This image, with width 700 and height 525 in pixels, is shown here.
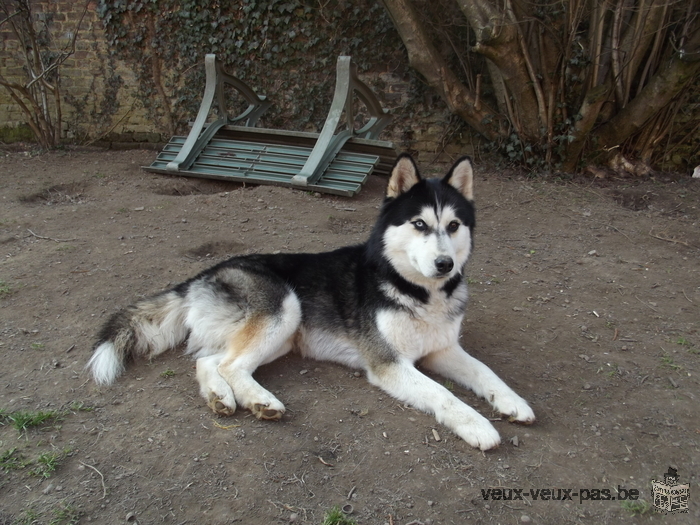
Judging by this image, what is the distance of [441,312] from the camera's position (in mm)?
3037

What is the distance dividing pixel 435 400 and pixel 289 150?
515 centimetres

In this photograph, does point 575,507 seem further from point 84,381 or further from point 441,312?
point 84,381

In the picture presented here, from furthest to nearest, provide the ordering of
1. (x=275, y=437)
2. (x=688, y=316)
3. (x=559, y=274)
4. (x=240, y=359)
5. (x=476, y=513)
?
1. (x=559, y=274)
2. (x=688, y=316)
3. (x=240, y=359)
4. (x=275, y=437)
5. (x=476, y=513)

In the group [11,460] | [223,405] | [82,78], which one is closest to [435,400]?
[223,405]

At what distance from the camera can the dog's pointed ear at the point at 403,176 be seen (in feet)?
9.86

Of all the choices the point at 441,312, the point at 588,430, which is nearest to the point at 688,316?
the point at 588,430

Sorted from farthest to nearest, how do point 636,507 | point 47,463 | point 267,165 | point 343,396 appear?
point 267,165, point 343,396, point 47,463, point 636,507

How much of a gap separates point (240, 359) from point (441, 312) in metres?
1.22

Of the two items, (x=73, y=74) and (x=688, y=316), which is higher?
(x=73, y=74)

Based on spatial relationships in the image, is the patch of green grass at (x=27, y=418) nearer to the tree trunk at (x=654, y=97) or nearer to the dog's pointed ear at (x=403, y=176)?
the dog's pointed ear at (x=403, y=176)

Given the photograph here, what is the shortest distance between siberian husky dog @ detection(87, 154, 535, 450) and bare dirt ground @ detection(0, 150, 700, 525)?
12 cm

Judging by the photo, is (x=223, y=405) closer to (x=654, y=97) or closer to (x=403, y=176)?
(x=403, y=176)

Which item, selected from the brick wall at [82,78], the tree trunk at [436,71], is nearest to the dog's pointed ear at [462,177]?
the tree trunk at [436,71]

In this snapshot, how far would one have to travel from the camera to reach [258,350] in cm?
302
